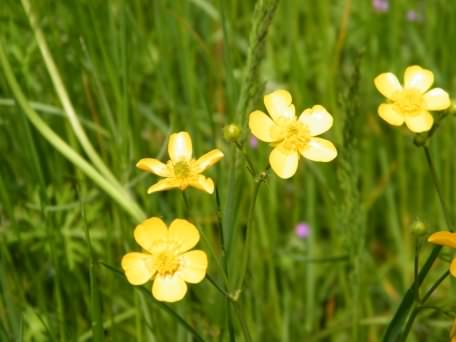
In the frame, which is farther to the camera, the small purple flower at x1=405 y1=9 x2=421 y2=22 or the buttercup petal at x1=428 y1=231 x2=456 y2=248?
the small purple flower at x1=405 y1=9 x2=421 y2=22

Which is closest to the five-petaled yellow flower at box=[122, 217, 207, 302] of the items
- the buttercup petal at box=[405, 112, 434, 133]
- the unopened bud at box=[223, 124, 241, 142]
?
the unopened bud at box=[223, 124, 241, 142]

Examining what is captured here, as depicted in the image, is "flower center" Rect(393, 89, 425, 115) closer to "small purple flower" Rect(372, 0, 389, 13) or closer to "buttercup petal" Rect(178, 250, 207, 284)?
"buttercup petal" Rect(178, 250, 207, 284)

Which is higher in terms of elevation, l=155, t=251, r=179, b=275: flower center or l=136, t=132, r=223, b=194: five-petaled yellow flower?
l=136, t=132, r=223, b=194: five-petaled yellow flower

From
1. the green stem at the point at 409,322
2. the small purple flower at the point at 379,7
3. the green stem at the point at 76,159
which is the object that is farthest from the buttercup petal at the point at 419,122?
the small purple flower at the point at 379,7

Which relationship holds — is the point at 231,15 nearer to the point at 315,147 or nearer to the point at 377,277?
the point at 377,277

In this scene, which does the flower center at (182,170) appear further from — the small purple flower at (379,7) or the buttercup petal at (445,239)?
the small purple flower at (379,7)

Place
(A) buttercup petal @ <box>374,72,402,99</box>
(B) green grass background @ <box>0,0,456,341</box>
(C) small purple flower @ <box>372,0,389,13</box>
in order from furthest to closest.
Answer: (C) small purple flower @ <box>372,0,389,13</box>, (B) green grass background @ <box>0,0,456,341</box>, (A) buttercup petal @ <box>374,72,402,99</box>

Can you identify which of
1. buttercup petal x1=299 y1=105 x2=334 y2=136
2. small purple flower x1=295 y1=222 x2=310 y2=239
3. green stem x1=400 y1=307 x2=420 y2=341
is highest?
small purple flower x1=295 y1=222 x2=310 y2=239

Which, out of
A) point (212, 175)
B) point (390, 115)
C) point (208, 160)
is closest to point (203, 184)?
point (208, 160)
